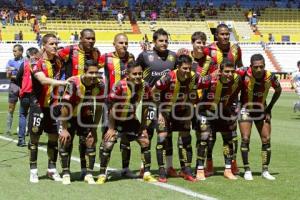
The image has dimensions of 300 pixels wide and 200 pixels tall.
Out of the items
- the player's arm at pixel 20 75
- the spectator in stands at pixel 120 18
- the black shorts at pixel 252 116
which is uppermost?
the spectator in stands at pixel 120 18

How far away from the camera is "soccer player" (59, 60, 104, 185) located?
8.45 m

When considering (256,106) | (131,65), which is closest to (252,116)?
(256,106)

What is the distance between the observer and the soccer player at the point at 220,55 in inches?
365

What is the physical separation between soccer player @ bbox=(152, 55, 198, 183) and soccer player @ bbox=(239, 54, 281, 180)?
0.79 m

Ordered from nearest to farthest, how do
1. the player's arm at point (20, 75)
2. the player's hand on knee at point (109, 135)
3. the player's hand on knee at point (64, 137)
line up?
the player's hand on knee at point (64, 137) → the player's hand on knee at point (109, 135) → the player's arm at point (20, 75)

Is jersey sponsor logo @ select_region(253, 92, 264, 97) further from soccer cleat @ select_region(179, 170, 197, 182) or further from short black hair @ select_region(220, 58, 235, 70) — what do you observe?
soccer cleat @ select_region(179, 170, 197, 182)

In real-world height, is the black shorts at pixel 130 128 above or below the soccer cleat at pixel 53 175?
above

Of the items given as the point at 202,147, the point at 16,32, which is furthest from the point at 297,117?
the point at 16,32

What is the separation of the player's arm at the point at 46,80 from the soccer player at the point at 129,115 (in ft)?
2.70

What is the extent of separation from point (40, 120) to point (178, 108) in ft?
6.59

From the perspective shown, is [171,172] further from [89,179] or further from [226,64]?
[226,64]

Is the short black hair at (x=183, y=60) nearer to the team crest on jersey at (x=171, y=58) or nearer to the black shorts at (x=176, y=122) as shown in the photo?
the team crest on jersey at (x=171, y=58)

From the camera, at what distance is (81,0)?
1934 inches

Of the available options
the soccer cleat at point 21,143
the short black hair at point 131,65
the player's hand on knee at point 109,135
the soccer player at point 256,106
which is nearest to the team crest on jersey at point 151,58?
the short black hair at point 131,65
